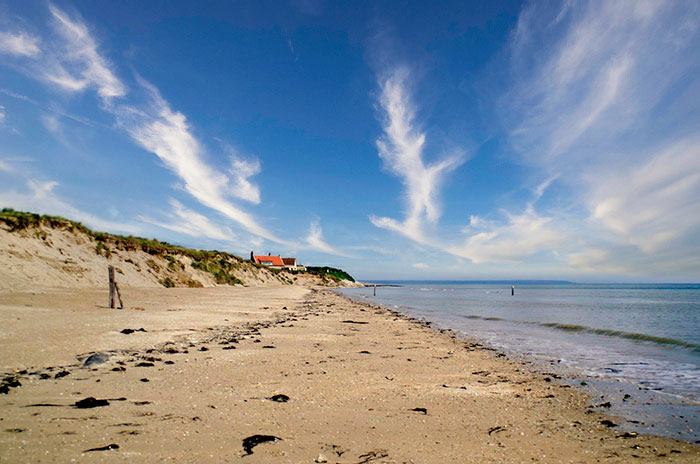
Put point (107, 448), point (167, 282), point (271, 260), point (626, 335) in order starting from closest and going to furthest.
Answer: point (107, 448)
point (626, 335)
point (167, 282)
point (271, 260)

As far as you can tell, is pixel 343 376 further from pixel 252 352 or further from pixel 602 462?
pixel 602 462

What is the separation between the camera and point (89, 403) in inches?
166

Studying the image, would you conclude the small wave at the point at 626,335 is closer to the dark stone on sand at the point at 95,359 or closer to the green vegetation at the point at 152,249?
the dark stone on sand at the point at 95,359

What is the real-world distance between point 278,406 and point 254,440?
109 cm

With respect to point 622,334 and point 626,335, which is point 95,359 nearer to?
point 626,335

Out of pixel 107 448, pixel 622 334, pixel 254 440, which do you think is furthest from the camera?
pixel 622 334

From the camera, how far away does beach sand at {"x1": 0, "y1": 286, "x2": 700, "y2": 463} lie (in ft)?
11.1

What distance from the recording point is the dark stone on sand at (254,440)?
336cm

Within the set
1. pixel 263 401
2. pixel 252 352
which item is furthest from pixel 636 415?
pixel 252 352

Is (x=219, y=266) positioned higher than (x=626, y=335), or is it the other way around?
(x=219, y=266)

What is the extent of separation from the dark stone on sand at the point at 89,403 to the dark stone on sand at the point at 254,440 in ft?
6.88

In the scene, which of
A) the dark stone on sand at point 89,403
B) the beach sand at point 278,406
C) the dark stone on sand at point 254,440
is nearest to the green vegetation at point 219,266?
the beach sand at point 278,406

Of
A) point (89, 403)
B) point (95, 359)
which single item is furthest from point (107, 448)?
point (95, 359)

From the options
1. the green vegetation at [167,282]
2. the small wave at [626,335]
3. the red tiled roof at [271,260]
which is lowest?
the small wave at [626,335]
